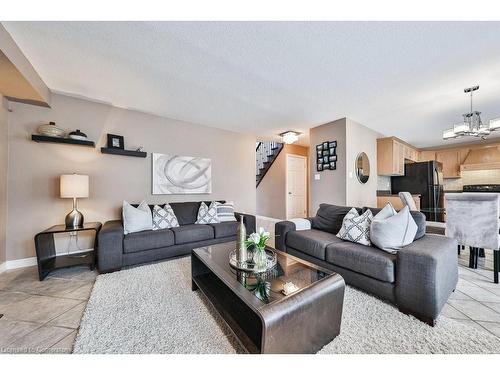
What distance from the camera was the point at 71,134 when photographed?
2.72m

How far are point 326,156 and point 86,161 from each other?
4.18 m

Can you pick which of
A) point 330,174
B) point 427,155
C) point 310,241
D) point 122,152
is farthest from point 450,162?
point 122,152

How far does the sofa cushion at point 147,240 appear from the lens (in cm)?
241

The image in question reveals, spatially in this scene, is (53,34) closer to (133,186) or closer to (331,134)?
(133,186)

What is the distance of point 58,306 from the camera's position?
1700 millimetres


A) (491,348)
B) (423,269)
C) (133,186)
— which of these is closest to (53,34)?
(133,186)

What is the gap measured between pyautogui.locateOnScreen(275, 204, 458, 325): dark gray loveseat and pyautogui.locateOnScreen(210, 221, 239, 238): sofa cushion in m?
1.32

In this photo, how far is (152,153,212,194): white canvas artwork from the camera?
353 cm

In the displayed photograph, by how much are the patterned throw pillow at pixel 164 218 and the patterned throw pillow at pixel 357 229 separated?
93.3 inches

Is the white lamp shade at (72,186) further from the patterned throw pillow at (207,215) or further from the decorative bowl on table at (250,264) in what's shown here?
the decorative bowl on table at (250,264)

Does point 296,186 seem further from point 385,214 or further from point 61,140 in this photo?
point 61,140

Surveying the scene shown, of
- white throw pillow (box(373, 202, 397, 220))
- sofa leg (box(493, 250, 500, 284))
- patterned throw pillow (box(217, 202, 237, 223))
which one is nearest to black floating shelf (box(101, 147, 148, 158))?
patterned throw pillow (box(217, 202, 237, 223))
